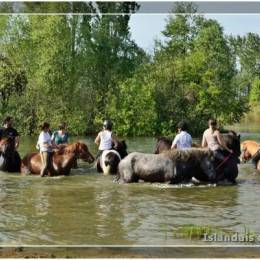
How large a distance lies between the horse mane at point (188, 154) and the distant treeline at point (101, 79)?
2513 centimetres

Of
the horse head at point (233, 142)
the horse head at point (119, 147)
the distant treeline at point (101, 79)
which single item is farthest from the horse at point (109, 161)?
the distant treeline at point (101, 79)

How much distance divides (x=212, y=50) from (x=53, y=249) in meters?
45.9

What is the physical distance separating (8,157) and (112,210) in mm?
7360

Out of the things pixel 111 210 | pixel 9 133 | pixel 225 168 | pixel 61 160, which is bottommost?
pixel 111 210

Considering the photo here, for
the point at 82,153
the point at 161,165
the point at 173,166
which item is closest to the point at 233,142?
the point at 173,166

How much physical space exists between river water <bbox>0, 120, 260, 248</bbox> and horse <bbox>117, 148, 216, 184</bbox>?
13.6 inches

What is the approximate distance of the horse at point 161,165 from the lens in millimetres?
14820

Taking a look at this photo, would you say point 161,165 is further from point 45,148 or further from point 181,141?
point 45,148

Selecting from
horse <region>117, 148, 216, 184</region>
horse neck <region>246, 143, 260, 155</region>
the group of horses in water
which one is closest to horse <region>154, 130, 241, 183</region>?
the group of horses in water

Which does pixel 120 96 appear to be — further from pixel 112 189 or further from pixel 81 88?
pixel 112 189

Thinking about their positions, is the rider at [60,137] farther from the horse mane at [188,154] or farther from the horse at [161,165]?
the horse mane at [188,154]

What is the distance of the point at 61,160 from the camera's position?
55.3ft

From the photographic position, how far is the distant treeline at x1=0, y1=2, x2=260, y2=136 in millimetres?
42375

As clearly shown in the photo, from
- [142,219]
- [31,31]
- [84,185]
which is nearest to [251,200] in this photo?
[142,219]
